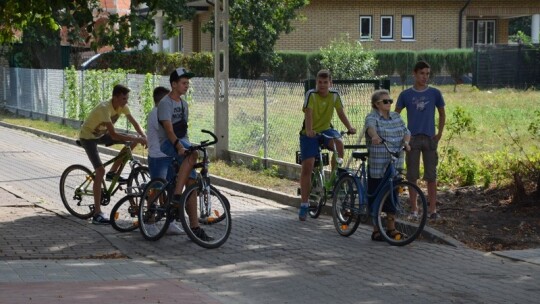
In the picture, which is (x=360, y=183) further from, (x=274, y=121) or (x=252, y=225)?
(x=274, y=121)

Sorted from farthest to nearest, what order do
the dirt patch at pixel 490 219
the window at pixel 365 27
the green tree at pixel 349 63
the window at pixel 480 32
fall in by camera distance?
the window at pixel 480 32, the window at pixel 365 27, the green tree at pixel 349 63, the dirt patch at pixel 490 219

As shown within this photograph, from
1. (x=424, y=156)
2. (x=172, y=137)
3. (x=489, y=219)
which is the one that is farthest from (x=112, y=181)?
(x=489, y=219)

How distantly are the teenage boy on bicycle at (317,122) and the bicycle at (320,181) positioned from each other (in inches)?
3.0

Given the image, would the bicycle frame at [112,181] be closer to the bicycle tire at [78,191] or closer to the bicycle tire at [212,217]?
the bicycle tire at [78,191]

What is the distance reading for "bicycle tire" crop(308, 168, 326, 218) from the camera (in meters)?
13.3

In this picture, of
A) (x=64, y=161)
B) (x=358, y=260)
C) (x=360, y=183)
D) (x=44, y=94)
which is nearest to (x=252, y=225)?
(x=360, y=183)

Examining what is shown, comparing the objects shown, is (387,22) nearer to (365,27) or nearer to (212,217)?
(365,27)

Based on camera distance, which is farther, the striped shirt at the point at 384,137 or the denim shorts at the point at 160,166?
the denim shorts at the point at 160,166

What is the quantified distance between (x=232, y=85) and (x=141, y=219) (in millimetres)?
8475

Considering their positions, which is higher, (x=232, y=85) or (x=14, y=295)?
(x=232, y=85)

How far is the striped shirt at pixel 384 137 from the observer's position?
38.2 ft

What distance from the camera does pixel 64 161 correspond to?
21688mm

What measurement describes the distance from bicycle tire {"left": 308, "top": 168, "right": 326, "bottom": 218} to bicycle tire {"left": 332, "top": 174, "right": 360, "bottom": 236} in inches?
39.3

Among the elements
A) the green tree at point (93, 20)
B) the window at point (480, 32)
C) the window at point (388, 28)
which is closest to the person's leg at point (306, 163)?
the green tree at point (93, 20)
